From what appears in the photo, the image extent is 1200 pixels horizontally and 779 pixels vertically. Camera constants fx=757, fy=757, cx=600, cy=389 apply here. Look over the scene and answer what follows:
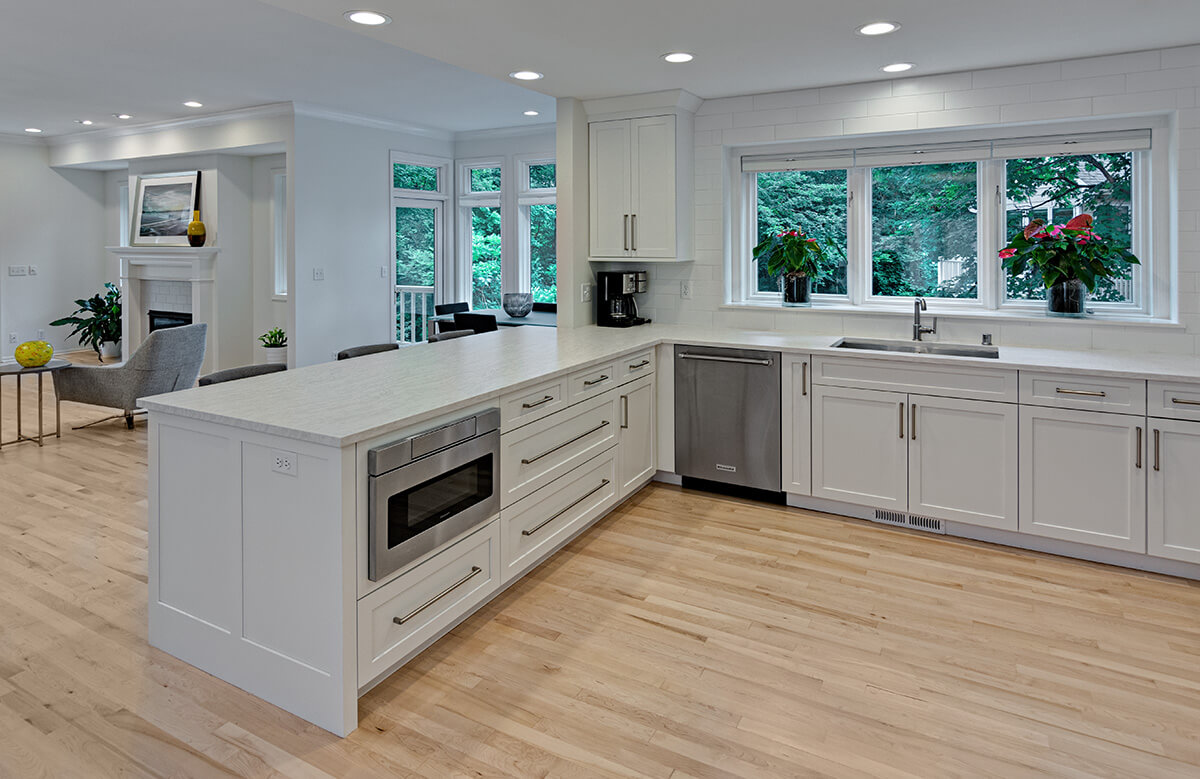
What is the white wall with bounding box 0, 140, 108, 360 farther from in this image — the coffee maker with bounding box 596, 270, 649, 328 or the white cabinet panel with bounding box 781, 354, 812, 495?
the white cabinet panel with bounding box 781, 354, 812, 495

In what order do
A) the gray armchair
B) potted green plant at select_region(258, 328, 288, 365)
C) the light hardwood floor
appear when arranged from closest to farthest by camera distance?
the light hardwood floor → the gray armchair → potted green plant at select_region(258, 328, 288, 365)

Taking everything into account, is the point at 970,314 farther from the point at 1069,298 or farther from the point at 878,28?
the point at 878,28

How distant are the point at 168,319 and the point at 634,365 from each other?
253 inches

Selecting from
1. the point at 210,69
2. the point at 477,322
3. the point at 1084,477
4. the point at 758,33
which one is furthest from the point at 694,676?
the point at 210,69

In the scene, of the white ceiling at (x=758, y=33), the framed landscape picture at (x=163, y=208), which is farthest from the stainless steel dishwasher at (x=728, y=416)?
the framed landscape picture at (x=163, y=208)

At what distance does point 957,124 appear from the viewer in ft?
12.9

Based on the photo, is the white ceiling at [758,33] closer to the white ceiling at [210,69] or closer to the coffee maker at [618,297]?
the white ceiling at [210,69]

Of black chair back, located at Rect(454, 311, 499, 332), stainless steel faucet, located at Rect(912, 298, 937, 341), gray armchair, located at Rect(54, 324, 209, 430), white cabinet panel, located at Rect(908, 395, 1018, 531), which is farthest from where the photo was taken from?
black chair back, located at Rect(454, 311, 499, 332)

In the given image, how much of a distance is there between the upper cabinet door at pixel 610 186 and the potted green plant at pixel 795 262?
844 millimetres

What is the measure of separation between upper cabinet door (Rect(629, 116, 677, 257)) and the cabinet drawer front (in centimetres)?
127

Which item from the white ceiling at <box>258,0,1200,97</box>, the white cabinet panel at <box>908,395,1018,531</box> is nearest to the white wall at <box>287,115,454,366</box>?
the white ceiling at <box>258,0,1200,97</box>

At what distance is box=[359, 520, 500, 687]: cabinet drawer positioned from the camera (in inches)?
85.6

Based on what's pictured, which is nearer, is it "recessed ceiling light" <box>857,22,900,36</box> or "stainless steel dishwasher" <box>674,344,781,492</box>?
"recessed ceiling light" <box>857,22,900,36</box>

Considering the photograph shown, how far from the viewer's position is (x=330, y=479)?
2.03 meters
